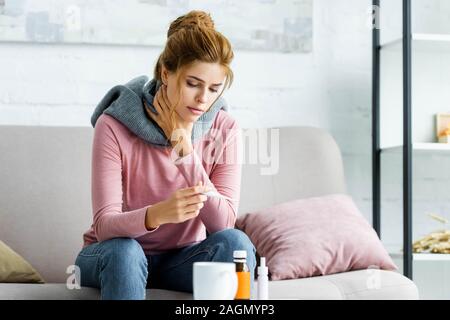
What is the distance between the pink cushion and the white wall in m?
0.58

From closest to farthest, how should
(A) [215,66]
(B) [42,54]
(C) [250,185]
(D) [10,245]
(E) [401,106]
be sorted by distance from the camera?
(A) [215,66]
(D) [10,245]
(C) [250,185]
(B) [42,54]
(E) [401,106]

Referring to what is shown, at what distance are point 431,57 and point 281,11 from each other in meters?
0.61

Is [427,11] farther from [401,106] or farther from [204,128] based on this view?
[204,128]

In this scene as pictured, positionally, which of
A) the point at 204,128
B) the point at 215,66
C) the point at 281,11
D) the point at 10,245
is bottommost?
the point at 10,245

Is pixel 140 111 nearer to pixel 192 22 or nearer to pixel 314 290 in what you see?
pixel 192 22

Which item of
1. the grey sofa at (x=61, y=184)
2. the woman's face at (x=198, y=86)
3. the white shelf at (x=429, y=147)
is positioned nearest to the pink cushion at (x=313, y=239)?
the grey sofa at (x=61, y=184)

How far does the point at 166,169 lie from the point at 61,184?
59 centimetres

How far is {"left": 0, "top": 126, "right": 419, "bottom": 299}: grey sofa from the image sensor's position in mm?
2281

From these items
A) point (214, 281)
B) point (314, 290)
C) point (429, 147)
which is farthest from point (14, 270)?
point (429, 147)

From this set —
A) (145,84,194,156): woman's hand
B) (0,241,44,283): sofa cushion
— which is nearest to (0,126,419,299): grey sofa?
(0,241,44,283): sofa cushion

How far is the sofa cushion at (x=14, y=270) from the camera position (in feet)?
6.44

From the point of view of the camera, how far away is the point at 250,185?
246 cm

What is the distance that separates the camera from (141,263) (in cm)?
160

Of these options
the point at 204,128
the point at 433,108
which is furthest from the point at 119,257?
the point at 433,108
